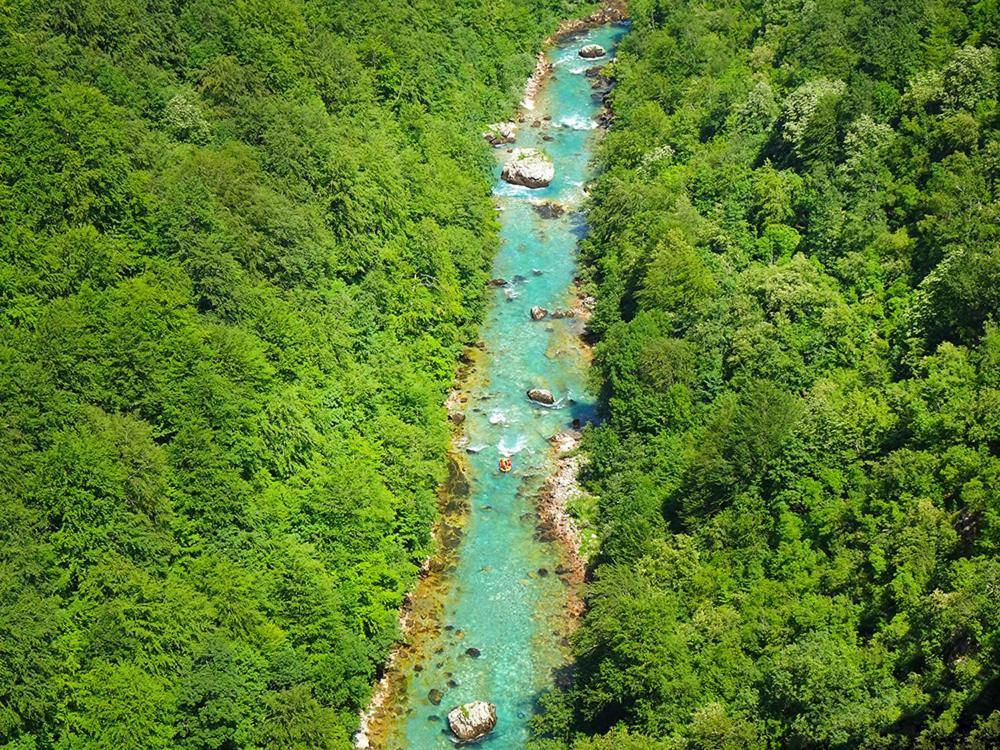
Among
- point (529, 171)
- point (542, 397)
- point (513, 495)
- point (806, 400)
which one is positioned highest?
point (806, 400)

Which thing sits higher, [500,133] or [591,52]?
[591,52]

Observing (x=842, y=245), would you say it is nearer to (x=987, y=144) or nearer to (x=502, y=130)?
(x=987, y=144)

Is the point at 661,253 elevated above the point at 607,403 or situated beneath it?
elevated above

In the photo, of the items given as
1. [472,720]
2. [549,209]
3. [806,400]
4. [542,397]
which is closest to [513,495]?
[542,397]

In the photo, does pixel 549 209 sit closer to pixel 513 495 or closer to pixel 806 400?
pixel 513 495

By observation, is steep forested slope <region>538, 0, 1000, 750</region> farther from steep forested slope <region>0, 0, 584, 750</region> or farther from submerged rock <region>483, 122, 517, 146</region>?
submerged rock <region>483, 122, 517, 146</region>

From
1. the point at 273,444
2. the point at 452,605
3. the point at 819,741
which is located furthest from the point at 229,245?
the point at 819,741

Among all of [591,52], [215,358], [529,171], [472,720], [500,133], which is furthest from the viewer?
[591,52]

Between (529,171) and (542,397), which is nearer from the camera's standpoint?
(542,397)

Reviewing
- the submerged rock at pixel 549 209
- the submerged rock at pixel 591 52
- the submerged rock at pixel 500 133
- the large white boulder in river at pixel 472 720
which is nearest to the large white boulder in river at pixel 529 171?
the submerged rock at pixel 549 209
